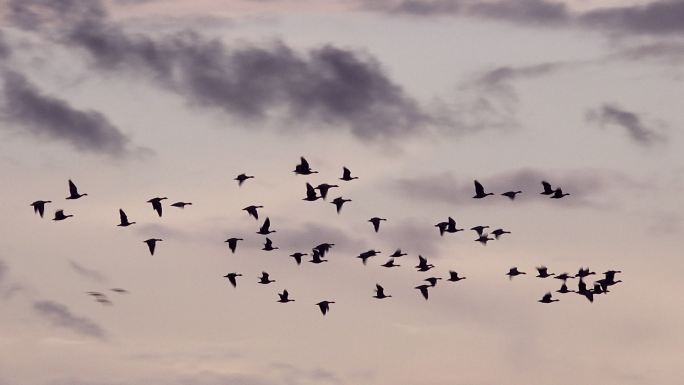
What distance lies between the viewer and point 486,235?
18975 cm

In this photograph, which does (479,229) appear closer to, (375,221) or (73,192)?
(375,221)

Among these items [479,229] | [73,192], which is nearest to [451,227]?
[479,229]

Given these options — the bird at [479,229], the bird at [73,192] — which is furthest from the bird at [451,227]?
the bird at [73,192]

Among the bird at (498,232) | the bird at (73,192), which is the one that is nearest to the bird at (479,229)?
the bird at (498,232)

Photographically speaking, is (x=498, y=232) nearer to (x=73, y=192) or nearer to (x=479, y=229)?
(x=479, y=229)

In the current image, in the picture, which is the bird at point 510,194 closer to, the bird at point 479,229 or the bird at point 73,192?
the bird at point 479,229

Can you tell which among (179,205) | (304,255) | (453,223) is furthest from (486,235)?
(179,205)

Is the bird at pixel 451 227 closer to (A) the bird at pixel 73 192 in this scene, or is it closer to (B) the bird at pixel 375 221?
(B) the bird at pixel 375 221

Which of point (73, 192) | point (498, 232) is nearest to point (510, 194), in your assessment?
point (498, 232)

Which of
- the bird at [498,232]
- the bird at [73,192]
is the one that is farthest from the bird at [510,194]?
the bird at [73,192]

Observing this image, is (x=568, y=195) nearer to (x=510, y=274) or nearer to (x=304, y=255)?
(x=510, y=274)

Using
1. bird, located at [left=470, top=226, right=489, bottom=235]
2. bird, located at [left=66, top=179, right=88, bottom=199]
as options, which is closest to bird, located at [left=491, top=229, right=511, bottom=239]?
bird, located at [left=470, top=226, right=489, bottom=235]

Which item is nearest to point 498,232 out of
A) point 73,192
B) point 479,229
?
point 479,229

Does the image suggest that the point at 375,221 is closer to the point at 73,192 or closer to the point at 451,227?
the point at 451,227
